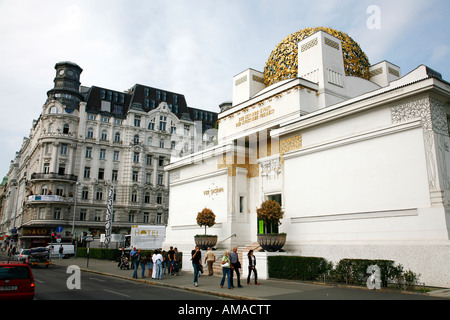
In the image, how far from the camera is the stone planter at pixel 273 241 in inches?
750

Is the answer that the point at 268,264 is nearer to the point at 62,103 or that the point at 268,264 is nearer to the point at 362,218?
the point at 362,218

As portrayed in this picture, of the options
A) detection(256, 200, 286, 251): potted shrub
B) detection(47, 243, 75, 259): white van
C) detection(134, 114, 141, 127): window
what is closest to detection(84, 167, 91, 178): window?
detection(134, 114, 141, 127): window

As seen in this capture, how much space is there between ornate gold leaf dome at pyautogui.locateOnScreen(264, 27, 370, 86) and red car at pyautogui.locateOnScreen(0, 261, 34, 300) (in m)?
21.2

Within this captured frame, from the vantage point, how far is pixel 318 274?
16469 mm

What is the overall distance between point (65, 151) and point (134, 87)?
18.2m

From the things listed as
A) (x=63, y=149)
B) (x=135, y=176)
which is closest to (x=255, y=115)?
(x=135, y=176)

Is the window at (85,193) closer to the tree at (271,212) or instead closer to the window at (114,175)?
the window at (114,175)

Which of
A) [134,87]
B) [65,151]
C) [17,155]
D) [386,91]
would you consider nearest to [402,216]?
[386,91]

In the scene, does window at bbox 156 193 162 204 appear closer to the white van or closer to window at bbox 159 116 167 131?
window at bbox 159 116 167 131

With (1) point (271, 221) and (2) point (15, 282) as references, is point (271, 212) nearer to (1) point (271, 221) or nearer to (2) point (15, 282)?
(1) point (271, 221)

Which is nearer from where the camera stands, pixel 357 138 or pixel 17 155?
pixel 357 138

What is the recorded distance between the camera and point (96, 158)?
5838 cm
